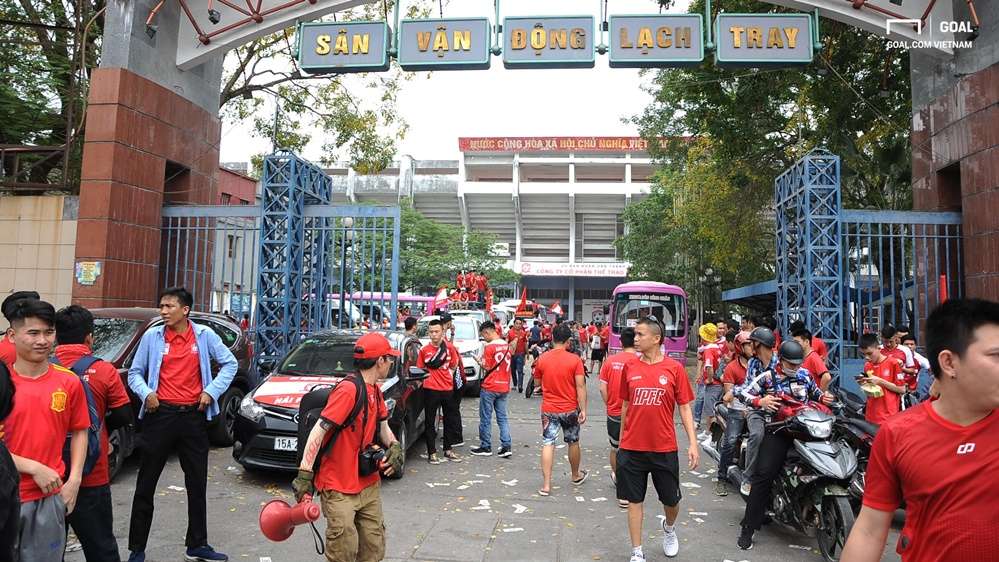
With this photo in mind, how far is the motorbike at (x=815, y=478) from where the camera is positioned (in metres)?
4.71

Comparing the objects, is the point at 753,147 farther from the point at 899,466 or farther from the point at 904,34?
the point at 899,466

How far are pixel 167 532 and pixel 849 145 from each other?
52.9ft

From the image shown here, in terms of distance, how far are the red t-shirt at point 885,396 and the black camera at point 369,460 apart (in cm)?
533

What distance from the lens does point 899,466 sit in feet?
6.72

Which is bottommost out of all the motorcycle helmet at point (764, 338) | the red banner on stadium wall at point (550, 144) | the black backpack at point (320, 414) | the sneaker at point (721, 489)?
the sneaker at point (721, 489)

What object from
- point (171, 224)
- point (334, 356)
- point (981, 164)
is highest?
point (981, 164)

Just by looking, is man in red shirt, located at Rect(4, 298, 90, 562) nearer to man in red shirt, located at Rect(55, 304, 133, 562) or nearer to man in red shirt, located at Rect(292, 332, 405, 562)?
man in red shirt, located at Rect(55, 304, 133, 562)

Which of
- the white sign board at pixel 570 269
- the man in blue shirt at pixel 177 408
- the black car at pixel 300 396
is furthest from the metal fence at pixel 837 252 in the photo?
the white sign board at pixel 570 269

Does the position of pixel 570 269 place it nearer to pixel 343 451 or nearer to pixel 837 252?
pixel 837 252

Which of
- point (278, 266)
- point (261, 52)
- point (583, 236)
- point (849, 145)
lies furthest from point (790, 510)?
point (583, 236)

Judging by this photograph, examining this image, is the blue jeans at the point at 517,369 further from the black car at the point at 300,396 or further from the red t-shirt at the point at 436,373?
the red t-shirt at the point at 436,373

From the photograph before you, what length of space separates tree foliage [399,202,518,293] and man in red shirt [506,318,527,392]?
18.3m

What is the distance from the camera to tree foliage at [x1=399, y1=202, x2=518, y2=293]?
116ft

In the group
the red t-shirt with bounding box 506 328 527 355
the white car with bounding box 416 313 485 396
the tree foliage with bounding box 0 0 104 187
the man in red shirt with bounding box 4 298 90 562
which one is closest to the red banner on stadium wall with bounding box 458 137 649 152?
the white car with bounding box 416 313 485 396
